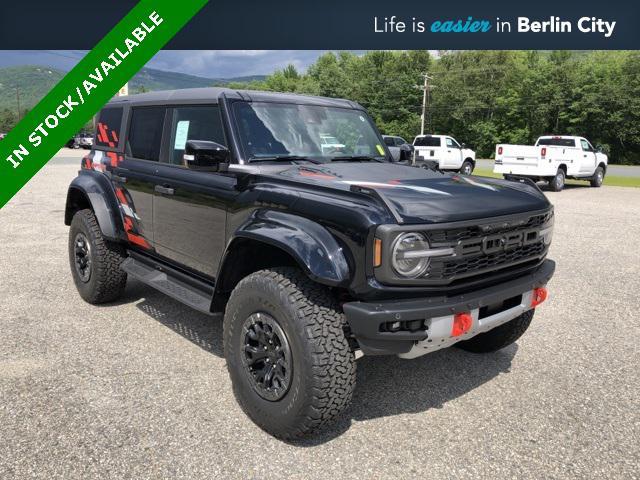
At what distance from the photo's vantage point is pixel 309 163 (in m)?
3.62

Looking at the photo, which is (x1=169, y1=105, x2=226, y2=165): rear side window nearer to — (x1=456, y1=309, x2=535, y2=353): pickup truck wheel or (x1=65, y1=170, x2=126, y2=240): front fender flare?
(x1=65, y1=170, x2=126, y2=240): front fender flare

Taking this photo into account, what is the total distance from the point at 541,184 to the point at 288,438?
19.0 m

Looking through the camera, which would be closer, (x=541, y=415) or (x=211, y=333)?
(x=541, y=415)

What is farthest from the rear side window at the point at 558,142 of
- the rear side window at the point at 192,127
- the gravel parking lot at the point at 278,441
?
the rear side window at the point at 192,127

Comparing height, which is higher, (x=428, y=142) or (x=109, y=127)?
(x=109, y=127)

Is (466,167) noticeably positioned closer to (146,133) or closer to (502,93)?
(146,133)

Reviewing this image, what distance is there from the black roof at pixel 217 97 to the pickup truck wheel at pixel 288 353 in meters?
1.44

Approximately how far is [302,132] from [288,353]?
1741 millimetres

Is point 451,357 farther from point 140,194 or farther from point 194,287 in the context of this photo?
point 140,194

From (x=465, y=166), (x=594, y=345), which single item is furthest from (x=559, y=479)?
(x=465, y=166)

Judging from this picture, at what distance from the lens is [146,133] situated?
439 centimetres

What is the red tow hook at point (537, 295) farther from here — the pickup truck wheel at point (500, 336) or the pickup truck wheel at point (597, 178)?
the pickup truck wheel at point (597, 178)

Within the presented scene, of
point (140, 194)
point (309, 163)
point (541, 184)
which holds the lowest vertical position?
point (541, 184)

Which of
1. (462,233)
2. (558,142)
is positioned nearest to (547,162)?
(558,142)
